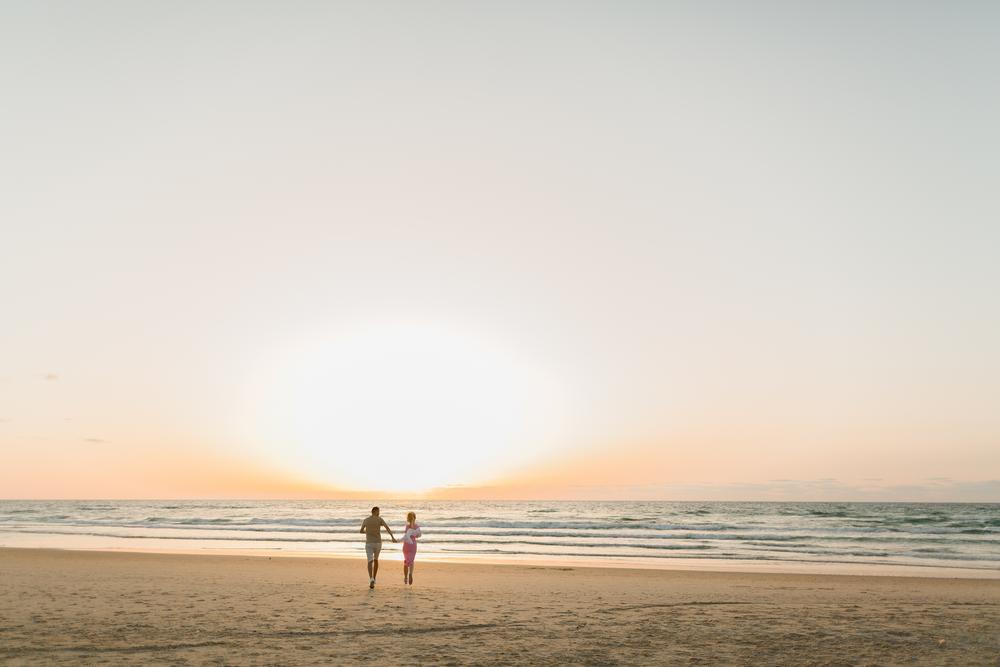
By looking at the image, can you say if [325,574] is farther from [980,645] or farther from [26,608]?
[980,645]

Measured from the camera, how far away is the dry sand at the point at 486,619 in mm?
10734

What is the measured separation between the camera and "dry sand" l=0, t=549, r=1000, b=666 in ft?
35.2

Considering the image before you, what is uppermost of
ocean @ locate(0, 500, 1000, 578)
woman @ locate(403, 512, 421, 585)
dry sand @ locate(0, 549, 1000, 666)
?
woman @ locate(403, 512, 421, 585)

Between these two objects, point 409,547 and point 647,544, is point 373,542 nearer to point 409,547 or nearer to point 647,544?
point 409,547

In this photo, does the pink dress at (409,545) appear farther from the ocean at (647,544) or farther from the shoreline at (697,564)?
the ocean at (647,544)

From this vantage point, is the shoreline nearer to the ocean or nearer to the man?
the ocean

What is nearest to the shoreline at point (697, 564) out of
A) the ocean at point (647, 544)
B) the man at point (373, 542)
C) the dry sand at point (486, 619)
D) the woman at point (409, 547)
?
the ocean at point (647, 544)

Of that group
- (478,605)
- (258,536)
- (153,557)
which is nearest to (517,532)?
(258,536)

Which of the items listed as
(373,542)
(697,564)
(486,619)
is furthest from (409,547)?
(697,564)

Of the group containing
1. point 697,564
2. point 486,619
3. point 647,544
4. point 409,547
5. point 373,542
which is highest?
point 373,542

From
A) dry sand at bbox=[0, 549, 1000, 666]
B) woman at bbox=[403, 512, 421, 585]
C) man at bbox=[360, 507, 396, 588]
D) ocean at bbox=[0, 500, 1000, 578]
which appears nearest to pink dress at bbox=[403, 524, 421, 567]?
woman at bbox=[403, 512, 421, 585]

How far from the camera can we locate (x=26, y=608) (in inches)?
568

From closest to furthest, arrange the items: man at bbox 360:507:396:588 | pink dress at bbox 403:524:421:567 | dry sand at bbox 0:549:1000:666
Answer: dry sand at bbox 0:549:1000:666, man at bbox 360:507:396:588, pink dress at bbox 403:524:421:567

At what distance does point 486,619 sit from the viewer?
13859 mm
